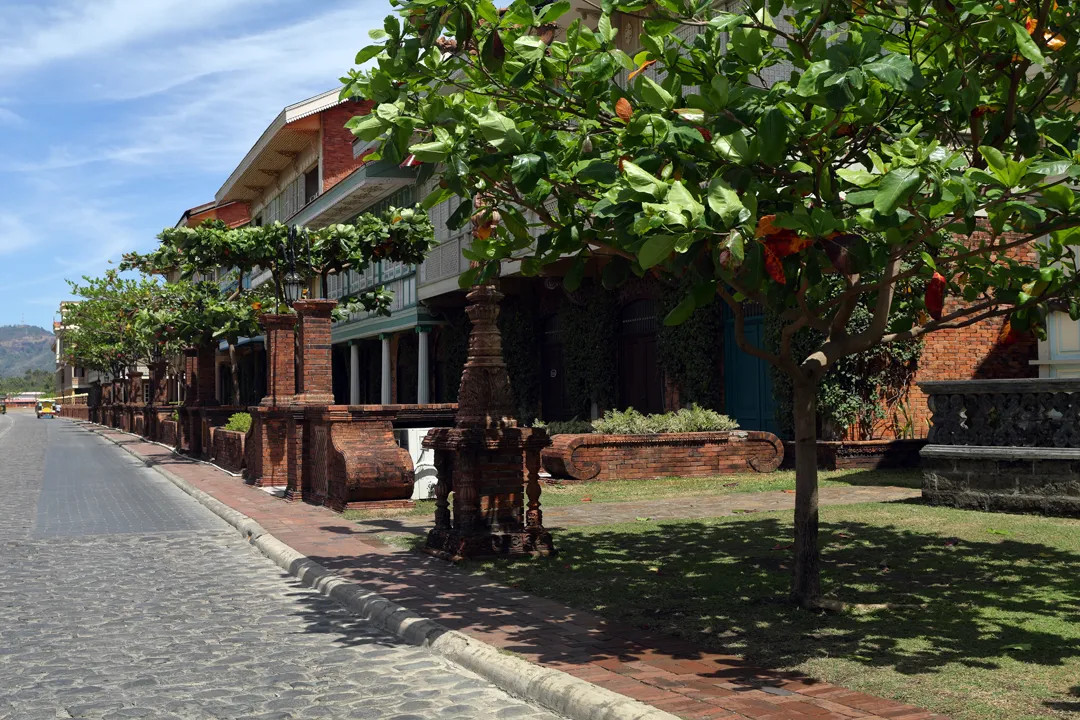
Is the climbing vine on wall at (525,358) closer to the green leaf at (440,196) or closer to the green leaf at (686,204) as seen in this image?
the green leaf at (440,196)

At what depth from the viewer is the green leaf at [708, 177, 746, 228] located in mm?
4883

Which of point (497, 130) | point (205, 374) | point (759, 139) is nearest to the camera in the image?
point (759, 139)

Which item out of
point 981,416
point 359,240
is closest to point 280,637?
point 981,416

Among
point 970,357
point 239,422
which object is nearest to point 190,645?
point 970,357

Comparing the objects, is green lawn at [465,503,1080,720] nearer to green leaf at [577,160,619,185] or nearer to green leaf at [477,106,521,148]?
green leaf at [577,160,619,185]

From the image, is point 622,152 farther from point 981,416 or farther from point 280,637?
point 981,416

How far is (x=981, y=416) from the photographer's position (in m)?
12.5

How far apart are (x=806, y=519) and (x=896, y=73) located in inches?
131

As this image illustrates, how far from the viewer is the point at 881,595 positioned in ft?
25.5

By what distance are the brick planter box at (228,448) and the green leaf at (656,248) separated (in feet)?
62.1

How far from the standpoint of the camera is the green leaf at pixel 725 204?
4.88 m

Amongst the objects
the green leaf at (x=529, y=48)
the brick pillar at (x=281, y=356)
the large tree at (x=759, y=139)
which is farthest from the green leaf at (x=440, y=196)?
the brick pillar at (x=281, y=356)

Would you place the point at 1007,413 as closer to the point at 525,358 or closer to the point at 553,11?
the point at 553,11

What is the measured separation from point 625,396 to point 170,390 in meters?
58.6
